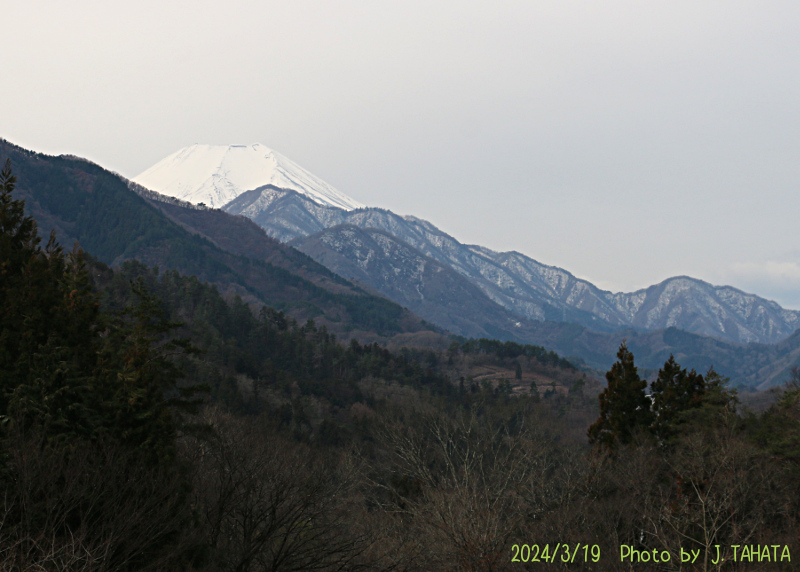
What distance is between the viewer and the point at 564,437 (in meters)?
102

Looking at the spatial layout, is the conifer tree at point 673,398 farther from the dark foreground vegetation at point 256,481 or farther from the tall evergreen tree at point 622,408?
the tall evergreen tree at point 622,408

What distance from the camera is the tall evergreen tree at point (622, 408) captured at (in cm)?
4253

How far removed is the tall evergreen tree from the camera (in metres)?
42.5

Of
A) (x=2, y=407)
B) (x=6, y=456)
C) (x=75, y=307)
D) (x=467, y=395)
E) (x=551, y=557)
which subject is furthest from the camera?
(x=467, y=395)

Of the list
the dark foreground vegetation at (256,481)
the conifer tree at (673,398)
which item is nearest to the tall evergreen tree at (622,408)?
the dark foreground vegetation at (256,481)

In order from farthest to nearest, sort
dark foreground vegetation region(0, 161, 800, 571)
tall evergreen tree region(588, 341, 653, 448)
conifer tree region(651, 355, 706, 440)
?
1. tall evergreen tree region(588, 341, 653, 448)
2. conifer tree region(651, 355, 706, 440)
3. dark foreground vegetation region(0, 161, 800, 571)

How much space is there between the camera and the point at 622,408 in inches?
1700

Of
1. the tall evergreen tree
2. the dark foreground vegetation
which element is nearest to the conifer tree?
the dark foreground vegetation

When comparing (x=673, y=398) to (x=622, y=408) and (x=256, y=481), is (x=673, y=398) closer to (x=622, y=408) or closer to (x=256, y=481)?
(x=622, y=408)

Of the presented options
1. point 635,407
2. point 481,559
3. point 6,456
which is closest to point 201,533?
point 6,456

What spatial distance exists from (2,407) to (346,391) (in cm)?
9454

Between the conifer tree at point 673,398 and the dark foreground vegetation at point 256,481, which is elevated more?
the conifer tree at point 673,398

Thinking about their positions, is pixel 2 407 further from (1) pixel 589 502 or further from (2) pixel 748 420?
(2) pixel 748 420

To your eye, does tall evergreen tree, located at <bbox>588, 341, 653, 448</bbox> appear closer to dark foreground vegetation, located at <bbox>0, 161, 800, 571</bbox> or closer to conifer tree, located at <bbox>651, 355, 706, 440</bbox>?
dark foreground vegetation, located at <bbox>0, 161, 800, 571</bbox>
